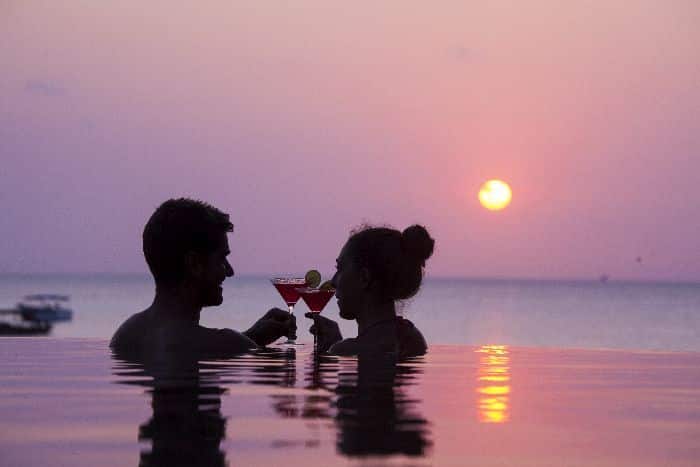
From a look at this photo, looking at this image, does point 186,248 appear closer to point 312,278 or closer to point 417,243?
point 417,243

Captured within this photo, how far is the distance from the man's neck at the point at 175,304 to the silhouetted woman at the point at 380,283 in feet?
4.27

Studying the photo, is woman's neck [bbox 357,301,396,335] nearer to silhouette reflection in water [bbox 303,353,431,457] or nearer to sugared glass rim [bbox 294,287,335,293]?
silhouette reflection in water [bbox 303,353,431,457]

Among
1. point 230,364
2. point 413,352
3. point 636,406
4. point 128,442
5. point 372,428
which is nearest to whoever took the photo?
point 128,442

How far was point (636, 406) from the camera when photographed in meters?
7.48

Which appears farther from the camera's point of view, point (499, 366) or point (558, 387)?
point (499, 366)

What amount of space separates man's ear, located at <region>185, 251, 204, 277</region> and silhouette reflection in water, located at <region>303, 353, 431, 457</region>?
1.11 m

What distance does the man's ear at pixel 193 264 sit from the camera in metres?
10.1

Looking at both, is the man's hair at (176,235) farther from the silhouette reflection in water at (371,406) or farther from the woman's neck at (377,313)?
the woman's neck at (377,313)

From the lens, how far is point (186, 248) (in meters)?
10.2

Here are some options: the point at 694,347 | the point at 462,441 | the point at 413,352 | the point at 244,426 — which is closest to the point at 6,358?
the point at 413,352

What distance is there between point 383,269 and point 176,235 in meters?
1.73

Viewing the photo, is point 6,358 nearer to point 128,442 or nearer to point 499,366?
point 499,366

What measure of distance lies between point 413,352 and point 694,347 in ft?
200

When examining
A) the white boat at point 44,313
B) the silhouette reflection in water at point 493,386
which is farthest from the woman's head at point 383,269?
the white boat at point 44,313
